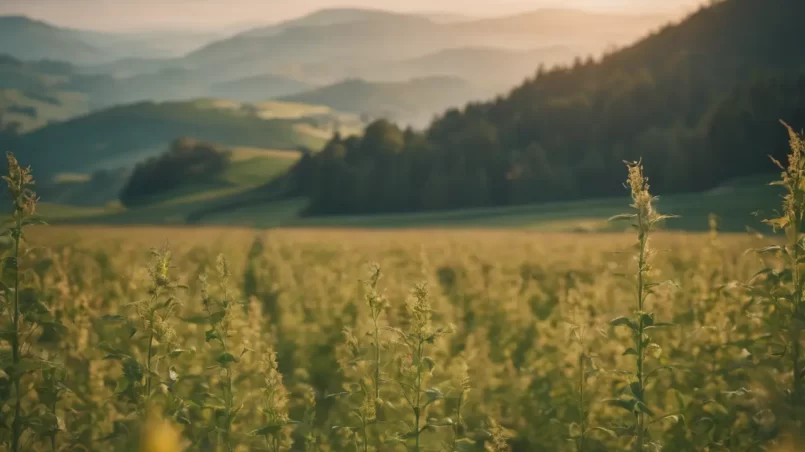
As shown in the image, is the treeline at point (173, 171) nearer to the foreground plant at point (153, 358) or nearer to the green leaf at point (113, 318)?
the foreground plant at point (153, 358)

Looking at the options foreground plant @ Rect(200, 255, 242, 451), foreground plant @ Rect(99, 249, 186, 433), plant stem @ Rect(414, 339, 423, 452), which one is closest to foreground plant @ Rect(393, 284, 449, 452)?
plant stem @ Rect(414, 339, 423, 452)

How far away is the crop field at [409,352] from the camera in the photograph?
5.96 meters

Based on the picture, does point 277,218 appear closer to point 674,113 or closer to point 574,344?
point 674,113

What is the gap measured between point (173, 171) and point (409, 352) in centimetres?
14782

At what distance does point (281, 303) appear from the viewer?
1414 centimetres

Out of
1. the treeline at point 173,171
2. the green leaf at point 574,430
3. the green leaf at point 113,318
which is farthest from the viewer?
the treeline at point 173,171

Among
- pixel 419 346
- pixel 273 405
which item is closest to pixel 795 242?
pixel 419 346

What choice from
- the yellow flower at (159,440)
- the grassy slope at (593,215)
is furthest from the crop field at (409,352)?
the grassy slope at (593,215)

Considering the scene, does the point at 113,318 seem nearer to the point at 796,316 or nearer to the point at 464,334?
the point at 796,316

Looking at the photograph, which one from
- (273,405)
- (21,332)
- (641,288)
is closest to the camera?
(273,405)

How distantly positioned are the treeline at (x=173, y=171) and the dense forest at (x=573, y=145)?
50.2 m

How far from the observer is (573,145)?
83.4 meters

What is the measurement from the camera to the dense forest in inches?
2672

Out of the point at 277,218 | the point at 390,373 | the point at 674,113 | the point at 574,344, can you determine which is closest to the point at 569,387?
the point at 574,344
